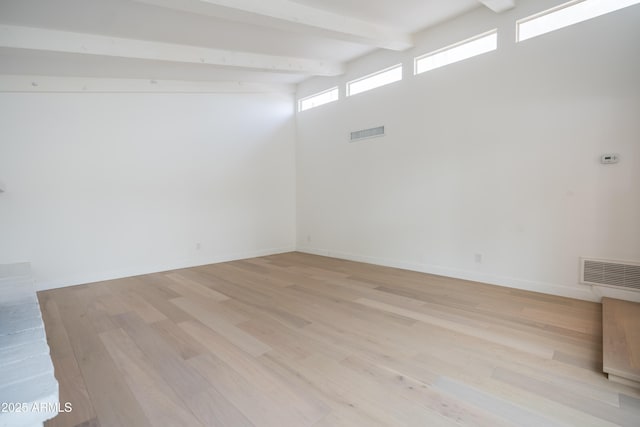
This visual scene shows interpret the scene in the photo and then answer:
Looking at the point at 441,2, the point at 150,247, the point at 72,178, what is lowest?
the point at 150,247

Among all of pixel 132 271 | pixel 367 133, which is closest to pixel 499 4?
pixel 367 133

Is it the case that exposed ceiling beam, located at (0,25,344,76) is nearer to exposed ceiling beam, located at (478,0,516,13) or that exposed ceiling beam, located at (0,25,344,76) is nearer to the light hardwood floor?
exposed ceiling beam, located at (478,0,516,13)

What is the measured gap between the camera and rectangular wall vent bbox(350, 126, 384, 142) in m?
5.06

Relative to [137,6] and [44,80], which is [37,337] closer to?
[137,6]

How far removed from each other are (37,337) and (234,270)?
3615 mm

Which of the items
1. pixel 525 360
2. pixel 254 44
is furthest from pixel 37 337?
pixel 254 44

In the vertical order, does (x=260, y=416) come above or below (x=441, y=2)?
below

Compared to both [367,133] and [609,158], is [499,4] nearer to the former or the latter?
[609,158]

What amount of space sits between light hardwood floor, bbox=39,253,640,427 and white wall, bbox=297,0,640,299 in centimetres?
61

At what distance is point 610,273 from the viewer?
10.2ft

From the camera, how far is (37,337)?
52.6 inches

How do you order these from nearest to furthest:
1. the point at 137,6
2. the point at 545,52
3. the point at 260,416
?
the point at 260,416 < the point at 137,6 < the point at 545,52

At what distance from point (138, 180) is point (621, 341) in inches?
224

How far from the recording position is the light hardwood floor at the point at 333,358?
1.63 m
